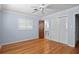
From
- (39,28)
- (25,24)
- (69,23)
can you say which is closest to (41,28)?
(39,28)

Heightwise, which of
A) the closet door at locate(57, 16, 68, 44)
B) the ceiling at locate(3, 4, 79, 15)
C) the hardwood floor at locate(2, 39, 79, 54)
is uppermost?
the ceiling at locate(3, 4, 79, 15)

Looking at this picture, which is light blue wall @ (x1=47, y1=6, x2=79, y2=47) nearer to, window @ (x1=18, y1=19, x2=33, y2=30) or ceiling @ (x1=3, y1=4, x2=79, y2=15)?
ceiling @ (x1=3, y1=4, x2=79, y2=15)

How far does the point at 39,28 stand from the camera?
1.88 m

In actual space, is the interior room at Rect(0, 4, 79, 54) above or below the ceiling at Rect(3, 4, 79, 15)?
below

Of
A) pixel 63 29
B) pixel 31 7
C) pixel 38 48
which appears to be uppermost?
pixel 31 7

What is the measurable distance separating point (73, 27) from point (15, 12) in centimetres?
115

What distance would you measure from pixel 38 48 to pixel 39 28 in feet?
1.33

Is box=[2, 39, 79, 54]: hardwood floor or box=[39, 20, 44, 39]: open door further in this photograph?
box=[39, 20, 44, 39]: open door

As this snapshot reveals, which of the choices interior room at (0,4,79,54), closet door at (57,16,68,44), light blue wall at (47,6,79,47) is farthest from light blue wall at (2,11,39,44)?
closet door at (57,16,68,44)

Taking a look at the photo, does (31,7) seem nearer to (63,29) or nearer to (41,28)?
(41,28)

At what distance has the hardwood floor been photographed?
1.68 m

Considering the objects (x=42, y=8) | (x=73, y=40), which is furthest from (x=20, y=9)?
(x=73, y=40)

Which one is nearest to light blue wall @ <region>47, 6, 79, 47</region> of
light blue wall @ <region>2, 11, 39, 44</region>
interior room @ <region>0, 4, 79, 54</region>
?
interior room @ <region>0, 4, 79, 54</region>

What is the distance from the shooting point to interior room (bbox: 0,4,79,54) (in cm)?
169
